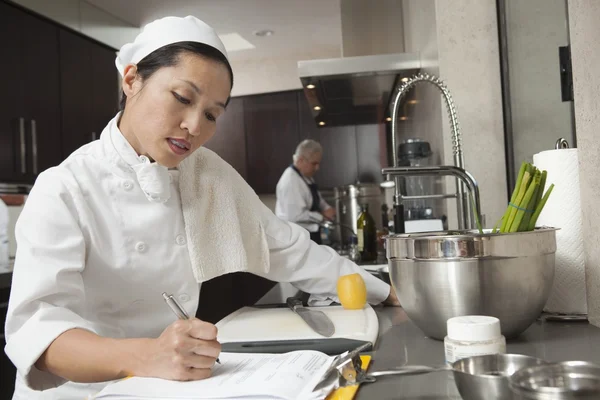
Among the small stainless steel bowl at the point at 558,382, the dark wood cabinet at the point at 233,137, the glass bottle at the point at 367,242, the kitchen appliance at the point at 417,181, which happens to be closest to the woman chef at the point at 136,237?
the small stainless steel bowl at the point at 558,382

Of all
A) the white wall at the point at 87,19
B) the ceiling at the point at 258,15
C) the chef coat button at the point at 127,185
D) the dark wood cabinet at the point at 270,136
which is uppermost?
the ceiling at the point at 258,15

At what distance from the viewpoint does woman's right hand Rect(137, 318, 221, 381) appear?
747 mm

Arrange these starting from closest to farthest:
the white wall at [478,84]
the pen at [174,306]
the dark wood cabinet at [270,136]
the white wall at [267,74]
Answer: the pen at [174,306], the white wall at [478,84], the dark wood cabinet at [270,136], the white wall at [267,74]

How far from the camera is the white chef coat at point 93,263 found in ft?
2.85

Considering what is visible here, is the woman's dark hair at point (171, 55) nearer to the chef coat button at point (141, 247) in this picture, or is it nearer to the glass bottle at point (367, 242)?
the chef coat button at point (141, 247)

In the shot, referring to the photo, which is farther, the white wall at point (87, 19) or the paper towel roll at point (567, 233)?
the white wall at point (87, 19)

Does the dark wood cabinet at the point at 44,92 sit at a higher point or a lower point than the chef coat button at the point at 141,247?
higher

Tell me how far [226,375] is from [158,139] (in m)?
0.50

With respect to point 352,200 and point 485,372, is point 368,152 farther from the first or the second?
point 485,372

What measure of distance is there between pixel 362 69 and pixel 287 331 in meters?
1.58

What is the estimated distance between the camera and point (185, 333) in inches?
30.4

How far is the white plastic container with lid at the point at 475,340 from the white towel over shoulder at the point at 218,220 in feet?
2.02

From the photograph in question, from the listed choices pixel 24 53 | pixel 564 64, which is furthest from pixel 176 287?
pixel 24 53

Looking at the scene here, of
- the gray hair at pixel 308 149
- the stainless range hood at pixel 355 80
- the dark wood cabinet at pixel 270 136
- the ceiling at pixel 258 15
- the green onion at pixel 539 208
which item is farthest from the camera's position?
the dark wood cabinet at pixel 270 136
